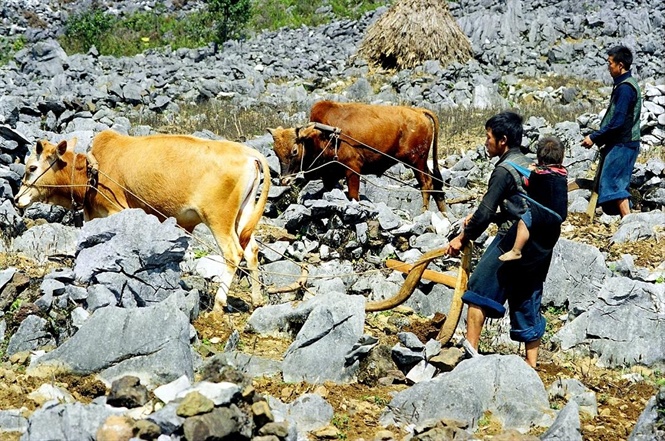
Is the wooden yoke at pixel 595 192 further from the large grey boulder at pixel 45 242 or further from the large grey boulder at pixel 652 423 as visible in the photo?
the large grey boulder at pixel 45 242

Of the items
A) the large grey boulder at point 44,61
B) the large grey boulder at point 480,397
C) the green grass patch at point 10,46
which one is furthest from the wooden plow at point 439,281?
the green grass patch at point 10,46

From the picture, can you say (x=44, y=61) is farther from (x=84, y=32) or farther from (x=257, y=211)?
(x=257, y=211)

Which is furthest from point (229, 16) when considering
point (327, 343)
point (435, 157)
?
point (327, 343)

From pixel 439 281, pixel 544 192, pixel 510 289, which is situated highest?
pixel 544 192

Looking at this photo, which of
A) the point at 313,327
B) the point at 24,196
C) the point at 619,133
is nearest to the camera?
the point at 313,327

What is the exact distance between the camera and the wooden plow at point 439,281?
6.62 meters

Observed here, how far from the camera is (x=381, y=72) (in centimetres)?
2362

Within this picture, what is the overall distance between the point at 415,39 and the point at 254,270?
53.4ft

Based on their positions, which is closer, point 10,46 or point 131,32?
point 10,46

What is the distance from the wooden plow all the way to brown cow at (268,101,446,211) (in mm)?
4206

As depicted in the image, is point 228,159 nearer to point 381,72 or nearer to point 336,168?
point 336,168

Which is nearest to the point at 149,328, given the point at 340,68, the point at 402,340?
the point at 402,340

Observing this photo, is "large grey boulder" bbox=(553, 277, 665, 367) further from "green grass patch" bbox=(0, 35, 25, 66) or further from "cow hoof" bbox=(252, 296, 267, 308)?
"green grass patch" bbox=(0, 35, 25, 66)

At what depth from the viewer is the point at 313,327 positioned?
6.44m
